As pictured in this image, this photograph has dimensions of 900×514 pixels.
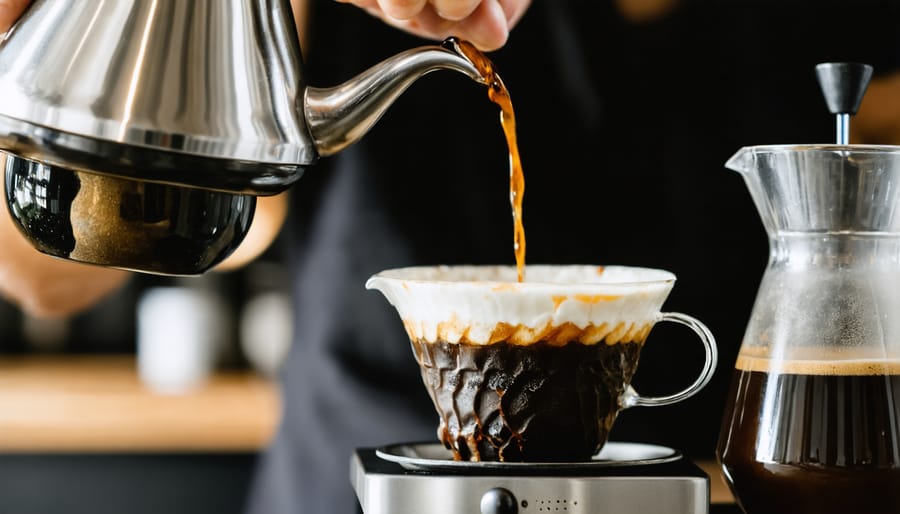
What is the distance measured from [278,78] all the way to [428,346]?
189mm

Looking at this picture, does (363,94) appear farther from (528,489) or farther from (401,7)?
(528,489)

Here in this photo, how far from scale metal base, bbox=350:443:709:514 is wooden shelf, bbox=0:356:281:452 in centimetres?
161

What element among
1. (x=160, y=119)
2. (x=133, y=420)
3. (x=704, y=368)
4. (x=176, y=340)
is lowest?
(x=133, y=420)

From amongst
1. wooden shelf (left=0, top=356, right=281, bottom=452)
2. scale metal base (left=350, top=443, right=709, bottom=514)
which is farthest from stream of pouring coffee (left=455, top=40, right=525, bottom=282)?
wooden shelf (left=0, top=356, right=281, bottom=452)

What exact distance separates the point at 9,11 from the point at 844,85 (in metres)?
0.51

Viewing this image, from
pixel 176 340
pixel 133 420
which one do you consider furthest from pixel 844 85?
pixel 176 340

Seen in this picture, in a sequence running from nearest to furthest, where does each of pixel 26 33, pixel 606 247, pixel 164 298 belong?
pixel 26 33 < pixel 606 247 < pixel 164 298

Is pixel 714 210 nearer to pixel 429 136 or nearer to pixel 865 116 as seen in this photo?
pixel 865 116

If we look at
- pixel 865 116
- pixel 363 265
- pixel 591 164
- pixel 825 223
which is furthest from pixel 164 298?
pixel 825 223

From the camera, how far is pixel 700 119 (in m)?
1.30

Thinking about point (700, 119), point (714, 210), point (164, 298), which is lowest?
point (164, 298)

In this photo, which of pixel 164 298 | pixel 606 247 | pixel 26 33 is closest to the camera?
pixel 26 33

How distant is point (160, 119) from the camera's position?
588 millimetres

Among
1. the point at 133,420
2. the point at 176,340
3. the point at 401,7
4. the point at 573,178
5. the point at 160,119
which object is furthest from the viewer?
the point at 176,340
